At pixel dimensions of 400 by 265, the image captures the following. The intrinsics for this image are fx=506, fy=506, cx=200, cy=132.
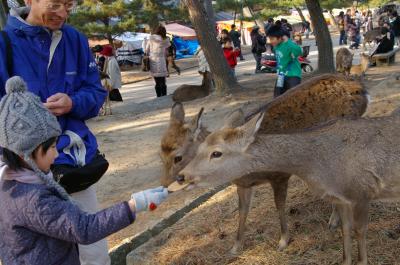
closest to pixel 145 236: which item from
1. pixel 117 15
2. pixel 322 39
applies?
pixel 322 39

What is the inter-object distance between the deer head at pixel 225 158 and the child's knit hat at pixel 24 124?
1.29 m

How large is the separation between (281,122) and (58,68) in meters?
2.09

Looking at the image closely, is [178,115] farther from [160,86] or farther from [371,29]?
[371,29]

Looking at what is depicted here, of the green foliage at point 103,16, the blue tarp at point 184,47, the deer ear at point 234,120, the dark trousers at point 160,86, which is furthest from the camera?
the blue tarp at point 184,47

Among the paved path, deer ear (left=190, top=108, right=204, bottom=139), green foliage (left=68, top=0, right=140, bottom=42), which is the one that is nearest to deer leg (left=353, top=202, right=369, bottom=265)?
deer ear (left=190, top=108, right=204, bottom=139)

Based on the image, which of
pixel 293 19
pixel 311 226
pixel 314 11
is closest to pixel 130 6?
pixel 314 11

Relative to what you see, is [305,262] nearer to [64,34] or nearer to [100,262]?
[100,262]

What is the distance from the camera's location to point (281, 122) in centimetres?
438

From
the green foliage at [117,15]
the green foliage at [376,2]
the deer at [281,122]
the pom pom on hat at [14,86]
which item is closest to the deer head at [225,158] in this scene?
the deer at [281,122]

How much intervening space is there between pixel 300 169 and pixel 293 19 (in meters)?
44.1

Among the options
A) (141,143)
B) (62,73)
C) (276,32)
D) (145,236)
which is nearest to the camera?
(62,73)

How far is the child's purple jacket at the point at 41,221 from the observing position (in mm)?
2305

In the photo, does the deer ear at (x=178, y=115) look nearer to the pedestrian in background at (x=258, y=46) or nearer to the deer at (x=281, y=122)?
the deer at (x=281, y=122)

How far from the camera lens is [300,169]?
3.57 metres
